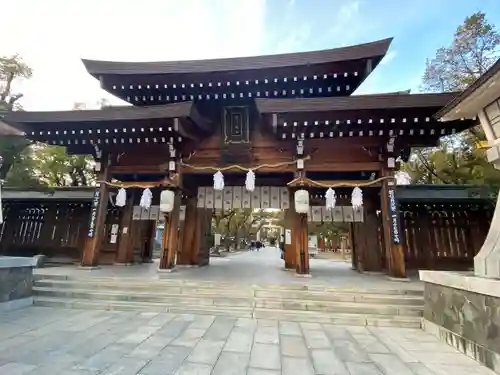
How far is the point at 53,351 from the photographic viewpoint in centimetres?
347

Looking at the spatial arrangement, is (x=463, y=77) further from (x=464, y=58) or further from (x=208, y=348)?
(x=208, y=348)

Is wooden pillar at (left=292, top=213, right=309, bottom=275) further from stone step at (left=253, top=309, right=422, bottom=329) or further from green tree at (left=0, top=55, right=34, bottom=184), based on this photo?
green tree at (left=0, top=55, right=34, bottom=184)

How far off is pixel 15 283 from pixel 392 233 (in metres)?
9.14

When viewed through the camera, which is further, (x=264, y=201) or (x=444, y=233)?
(x=264, y=201)

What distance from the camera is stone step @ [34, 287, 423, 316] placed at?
17.7 ft

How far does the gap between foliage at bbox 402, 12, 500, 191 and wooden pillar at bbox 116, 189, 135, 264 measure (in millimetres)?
12115

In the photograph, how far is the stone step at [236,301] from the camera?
17.7ft

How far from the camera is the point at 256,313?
5469 millimetres

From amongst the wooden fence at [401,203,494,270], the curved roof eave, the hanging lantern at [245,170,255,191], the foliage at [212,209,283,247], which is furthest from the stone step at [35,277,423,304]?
the foliage at [212,209,283,247]

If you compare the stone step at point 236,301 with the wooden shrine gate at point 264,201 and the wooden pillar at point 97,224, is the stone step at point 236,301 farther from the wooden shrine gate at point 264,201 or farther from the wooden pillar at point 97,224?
the wooden shrine gate at point 264,201

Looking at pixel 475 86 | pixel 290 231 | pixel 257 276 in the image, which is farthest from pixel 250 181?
pixel 475 86

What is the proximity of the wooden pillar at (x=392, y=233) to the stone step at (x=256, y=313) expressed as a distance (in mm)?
2330

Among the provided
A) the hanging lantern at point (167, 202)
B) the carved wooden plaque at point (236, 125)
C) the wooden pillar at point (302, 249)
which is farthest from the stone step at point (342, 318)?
the carved wooden plaque at point (236, 125)

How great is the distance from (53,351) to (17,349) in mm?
490
